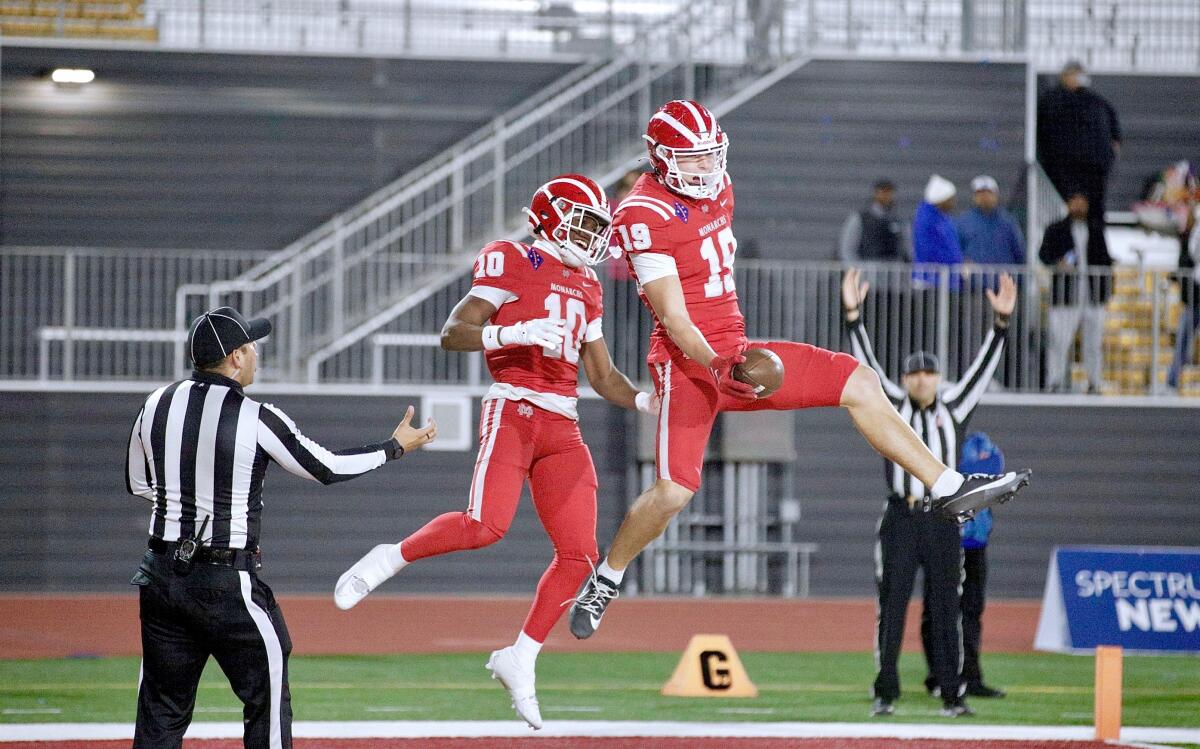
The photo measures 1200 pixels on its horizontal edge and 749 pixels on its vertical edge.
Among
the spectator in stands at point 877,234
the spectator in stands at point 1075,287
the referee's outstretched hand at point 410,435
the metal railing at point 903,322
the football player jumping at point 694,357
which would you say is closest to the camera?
the referee's outstretched hand at point 410,435

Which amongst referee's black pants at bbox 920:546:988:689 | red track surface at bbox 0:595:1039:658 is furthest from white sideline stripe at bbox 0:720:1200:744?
red track surface at bbox 0:595:1039:658

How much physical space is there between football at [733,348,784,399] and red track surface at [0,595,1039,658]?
273 inches

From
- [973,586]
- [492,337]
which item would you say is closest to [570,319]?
[492,337]

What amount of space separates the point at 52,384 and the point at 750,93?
26.2 feet

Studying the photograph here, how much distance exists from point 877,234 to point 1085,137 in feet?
9.13

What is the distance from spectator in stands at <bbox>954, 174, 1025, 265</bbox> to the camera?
1747 centimetres

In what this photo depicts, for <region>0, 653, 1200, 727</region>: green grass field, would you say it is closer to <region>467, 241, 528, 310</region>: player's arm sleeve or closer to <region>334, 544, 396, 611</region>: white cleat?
<region>334, 544, 396, 611</region>: white cleat

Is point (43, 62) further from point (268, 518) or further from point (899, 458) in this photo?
point (899, 458)

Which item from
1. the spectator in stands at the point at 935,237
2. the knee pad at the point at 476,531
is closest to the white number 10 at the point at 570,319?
the knee pad at the point at 476,531

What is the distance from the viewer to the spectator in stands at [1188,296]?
681 inches

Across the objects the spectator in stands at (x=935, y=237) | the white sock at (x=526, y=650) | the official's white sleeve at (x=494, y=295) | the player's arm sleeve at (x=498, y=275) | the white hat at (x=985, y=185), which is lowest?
the white sock at (x=526, y=650)

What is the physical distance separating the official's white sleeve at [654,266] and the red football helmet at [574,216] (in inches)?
13.6

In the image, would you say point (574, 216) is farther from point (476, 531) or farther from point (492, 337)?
point (476, 531)

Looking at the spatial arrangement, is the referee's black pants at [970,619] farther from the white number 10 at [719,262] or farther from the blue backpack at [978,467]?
the white number 10 at [719,262]
